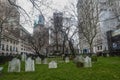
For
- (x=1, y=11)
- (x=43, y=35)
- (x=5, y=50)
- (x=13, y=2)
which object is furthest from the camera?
(x=5, y=50)

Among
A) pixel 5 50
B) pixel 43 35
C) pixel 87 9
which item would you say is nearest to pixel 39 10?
pixel 87 9

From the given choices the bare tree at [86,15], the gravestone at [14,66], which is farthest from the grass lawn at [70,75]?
the bare tree at [86,15]

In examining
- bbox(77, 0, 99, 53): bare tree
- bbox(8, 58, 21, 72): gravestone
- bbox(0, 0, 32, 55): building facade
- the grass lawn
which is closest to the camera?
the grass lawn

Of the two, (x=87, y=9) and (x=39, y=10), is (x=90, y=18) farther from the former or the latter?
(x=39, y=10)

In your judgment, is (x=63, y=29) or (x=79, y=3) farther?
(x=63, y=29)

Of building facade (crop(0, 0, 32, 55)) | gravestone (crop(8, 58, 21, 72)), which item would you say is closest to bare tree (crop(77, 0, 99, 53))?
building facade (crop(0, 0, 32, 55))

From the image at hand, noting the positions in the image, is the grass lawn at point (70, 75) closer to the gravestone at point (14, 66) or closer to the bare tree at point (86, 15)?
the gravestone at point (14, 66)

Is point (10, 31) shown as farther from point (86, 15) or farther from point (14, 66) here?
point (14, 66)

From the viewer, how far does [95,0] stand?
39.3 m

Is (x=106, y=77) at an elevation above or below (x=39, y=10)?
below

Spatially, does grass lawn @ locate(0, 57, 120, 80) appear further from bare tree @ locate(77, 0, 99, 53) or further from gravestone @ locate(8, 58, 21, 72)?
bare tree @ locate(77, 0, 99, 53)

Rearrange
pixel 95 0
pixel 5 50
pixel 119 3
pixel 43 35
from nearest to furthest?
pixel 95 0
pixel 119 3
pixel 43 35
pixel 5 50

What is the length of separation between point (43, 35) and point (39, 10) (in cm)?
3665

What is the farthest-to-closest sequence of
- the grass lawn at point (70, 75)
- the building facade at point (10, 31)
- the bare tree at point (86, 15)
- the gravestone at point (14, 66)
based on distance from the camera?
the bare tree at point (86, 15), the building facade at point (10, 31), the gravestone at point (14, 66), the grass lawn at point (70, 75)
